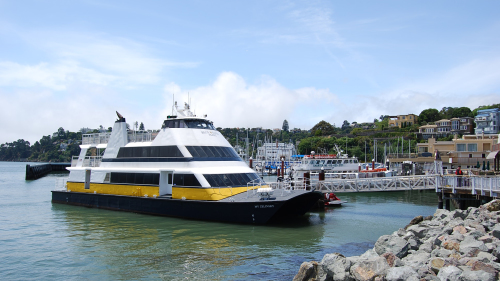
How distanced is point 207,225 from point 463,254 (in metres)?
12.4

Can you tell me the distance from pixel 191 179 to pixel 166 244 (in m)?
5.27

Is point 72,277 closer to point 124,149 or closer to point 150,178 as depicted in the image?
point 150,178

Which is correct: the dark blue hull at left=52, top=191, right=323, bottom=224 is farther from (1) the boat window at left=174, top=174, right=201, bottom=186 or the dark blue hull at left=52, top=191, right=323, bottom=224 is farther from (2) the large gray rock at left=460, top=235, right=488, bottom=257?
(2) the large gray rock at left=460, top=235, right=488, bottom=257

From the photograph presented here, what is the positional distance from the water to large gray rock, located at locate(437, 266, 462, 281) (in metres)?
4.71

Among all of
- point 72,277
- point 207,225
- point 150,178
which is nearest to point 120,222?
point 150,178

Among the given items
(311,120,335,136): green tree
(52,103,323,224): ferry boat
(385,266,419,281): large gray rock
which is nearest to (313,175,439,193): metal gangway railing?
(52,103,323,224): ferry boat

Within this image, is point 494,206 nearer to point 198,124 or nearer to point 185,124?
point 198,124

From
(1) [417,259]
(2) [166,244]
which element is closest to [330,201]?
(2) [166,244]

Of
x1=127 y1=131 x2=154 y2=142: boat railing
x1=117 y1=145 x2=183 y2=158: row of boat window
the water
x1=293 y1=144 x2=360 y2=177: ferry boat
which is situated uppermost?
x1=127 y1=131 x2=154 y2=142: boat railing

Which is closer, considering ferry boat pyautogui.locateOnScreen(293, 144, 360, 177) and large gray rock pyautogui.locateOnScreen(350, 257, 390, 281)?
large gray rock pyautogui.locateOnScreen(350, 257, 390, 281)

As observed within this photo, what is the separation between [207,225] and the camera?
20141 millimetres

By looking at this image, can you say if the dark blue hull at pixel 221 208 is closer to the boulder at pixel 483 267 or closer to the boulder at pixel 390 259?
the boulder at pixel 390 259

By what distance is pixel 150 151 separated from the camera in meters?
24.2

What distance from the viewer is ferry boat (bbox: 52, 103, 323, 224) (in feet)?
65.3
